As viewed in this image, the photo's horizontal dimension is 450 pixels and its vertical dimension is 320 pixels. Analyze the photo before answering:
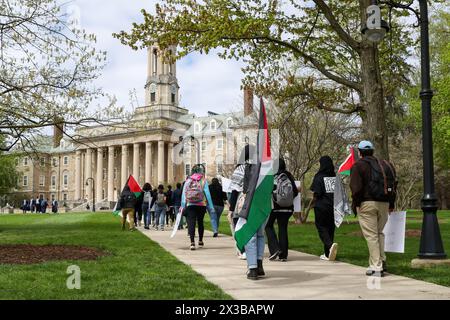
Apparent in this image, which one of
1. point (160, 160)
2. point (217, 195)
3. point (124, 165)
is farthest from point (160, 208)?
point (124, 165)

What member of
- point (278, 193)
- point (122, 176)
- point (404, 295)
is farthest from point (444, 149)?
point (122, 176)

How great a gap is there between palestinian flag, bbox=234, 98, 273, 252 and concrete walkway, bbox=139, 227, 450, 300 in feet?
2.33

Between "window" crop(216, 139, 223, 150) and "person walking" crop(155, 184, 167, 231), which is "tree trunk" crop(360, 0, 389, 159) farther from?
"window" crop(216, 139, 223, 150)

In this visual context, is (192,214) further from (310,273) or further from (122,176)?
(122,176)

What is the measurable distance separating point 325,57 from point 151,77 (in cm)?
9000

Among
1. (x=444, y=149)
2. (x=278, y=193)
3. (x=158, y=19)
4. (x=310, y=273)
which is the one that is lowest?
(x=310, y=273)

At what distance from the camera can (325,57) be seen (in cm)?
1745

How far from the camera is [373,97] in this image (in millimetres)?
11859

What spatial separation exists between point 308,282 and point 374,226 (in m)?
1.50

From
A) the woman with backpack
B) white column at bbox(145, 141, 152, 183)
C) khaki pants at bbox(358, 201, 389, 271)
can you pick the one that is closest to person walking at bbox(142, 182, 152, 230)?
the woman with backpack

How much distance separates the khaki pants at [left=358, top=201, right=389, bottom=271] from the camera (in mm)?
7977

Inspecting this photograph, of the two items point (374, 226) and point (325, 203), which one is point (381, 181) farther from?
point (325, 203)
